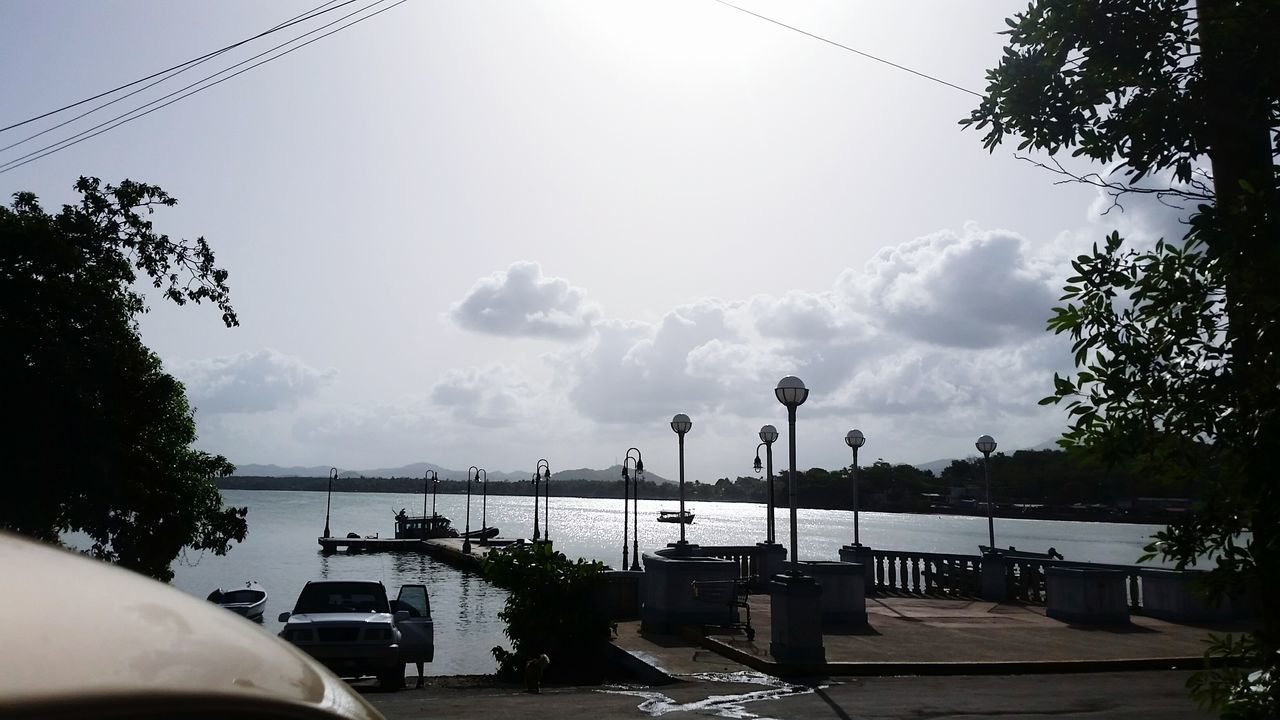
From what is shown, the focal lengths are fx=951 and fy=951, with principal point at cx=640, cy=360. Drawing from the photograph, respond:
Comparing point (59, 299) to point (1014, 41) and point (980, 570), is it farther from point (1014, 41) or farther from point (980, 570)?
point (980, 570)

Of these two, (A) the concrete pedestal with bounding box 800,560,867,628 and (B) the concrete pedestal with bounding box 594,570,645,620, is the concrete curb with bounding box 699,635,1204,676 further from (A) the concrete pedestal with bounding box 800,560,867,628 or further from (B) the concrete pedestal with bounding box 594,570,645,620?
(B) the concrete pedestal with bounding box 594,570,645,620

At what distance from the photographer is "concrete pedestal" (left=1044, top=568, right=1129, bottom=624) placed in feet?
66.0

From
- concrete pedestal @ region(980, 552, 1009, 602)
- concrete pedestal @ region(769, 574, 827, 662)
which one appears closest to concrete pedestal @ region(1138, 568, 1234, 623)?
concrete pedestal @ region(980, 552, 1009, 602)

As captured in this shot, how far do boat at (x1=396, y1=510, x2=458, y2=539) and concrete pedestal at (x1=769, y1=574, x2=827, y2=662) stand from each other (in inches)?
3705

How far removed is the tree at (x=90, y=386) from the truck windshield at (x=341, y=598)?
530 cm

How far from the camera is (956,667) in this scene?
14586mm

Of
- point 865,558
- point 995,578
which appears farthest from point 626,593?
point 995,578

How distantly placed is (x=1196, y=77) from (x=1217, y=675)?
3.39 m

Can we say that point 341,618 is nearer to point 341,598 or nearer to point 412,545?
point 341,598

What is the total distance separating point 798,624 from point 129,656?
13888mm

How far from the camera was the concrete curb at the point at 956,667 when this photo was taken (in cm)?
1435

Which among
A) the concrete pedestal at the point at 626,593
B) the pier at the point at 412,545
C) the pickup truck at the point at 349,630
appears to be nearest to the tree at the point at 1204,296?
the pickup truck at the point at 349,630

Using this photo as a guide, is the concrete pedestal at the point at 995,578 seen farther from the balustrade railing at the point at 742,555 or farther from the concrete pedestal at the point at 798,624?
the concrete pedestal at the point at 798,624

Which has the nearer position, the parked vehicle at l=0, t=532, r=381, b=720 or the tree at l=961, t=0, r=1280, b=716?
the parked vehicle at l=0, t=532, r=381, b=720
